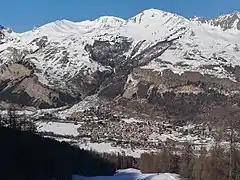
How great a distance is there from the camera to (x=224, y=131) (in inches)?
2429

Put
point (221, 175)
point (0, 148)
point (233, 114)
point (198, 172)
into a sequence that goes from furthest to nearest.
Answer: point (198, 172)
point (0, 148)
point (221, 175)
point (233, 114)

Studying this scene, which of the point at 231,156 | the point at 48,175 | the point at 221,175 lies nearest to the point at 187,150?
the point at 48,175

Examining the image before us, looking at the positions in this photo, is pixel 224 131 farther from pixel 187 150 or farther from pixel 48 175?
pixel 187 150

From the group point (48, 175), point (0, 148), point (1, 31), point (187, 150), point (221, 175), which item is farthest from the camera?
point (187, 150)

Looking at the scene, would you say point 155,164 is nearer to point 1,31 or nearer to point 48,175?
point 48,175

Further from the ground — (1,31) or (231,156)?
(1,31)

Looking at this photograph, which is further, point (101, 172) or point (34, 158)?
point (101, 172)

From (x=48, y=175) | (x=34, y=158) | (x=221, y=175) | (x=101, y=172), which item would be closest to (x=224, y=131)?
(x=221, y=175)

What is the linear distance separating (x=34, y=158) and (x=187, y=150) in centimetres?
Result: 6594

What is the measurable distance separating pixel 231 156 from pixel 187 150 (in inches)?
3485

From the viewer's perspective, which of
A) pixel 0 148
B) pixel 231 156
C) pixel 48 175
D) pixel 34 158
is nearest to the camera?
pixel 231 156

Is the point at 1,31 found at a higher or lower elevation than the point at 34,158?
higher

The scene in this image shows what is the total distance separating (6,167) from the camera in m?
79.2

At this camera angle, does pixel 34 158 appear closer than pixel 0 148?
No
